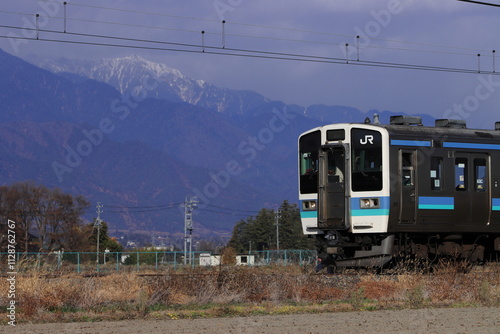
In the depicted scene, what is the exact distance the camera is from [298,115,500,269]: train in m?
20.6

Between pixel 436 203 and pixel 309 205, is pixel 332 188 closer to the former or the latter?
pixel 309 205

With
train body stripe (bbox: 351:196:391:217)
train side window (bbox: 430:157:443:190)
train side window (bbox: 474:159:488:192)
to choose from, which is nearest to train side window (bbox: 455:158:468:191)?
train side window (bbox: 474:159:488:192)

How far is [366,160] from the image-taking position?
20.8m

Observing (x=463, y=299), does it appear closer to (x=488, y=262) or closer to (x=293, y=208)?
(x=488, y=262)

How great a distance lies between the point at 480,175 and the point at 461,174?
684 mm

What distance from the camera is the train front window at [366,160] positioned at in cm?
2053

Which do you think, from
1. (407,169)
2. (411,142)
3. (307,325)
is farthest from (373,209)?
(307,325)

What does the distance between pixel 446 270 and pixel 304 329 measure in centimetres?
719

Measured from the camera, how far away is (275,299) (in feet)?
51.6

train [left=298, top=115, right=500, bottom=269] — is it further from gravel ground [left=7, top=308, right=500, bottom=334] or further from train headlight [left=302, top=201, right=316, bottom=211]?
gravel ground [left=7, top=308, right=500, bottom=334]

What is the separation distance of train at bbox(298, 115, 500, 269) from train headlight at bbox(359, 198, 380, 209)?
0.02 meters

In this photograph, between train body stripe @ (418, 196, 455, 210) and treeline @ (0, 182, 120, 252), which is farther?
treeline @ (0, 182, 120, 252)

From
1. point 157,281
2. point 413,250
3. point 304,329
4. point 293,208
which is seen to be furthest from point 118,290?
point 293,208

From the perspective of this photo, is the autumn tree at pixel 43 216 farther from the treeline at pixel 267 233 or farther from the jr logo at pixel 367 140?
the jr logo at pixel 367 140
